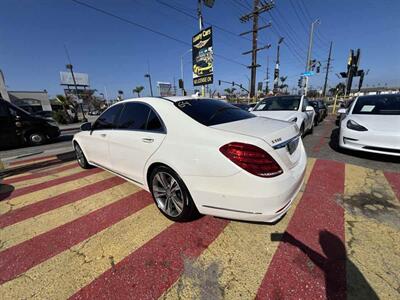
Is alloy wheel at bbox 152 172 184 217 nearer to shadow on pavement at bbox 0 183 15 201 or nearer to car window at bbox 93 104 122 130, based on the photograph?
car window at bbox 93 104 122 130

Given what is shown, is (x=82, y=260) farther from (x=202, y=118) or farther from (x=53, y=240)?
(x=202, y=118)

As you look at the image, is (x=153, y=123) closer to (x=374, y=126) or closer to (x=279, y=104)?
(x=374, y=126)

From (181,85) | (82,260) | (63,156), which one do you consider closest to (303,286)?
(82,260)

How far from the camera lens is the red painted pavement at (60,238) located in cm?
198

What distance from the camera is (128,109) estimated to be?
123 inches

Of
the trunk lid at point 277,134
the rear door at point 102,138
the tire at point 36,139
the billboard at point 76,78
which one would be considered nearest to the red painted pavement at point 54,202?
the rear door at point 102,138

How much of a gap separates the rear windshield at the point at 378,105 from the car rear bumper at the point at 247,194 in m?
4.49

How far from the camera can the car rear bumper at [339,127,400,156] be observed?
13.0 ft

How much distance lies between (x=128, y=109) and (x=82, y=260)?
7.02 feet

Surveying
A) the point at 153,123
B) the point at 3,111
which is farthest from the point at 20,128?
the point at 153,123

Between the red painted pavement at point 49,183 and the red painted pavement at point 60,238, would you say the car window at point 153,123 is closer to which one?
the red painted pavement at point 60,238

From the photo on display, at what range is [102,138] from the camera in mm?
3486

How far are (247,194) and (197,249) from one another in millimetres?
861

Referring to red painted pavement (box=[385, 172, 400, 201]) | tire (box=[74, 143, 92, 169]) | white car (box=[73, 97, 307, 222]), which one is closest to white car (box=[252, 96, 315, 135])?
red painted pavement (box=[385, 172, 400, 201])
